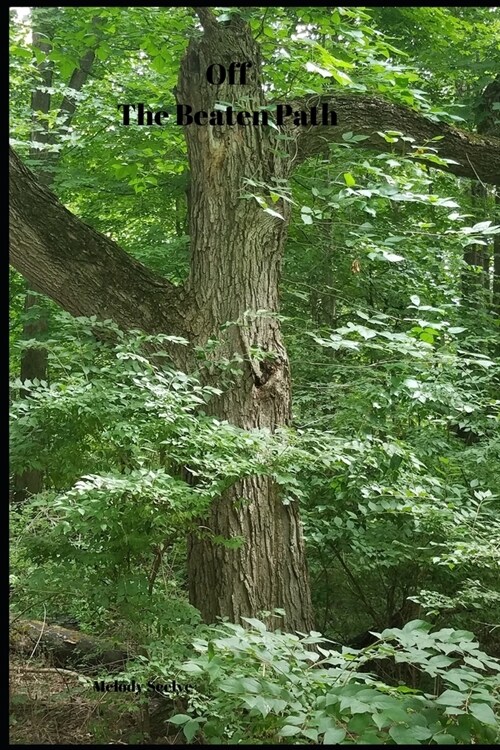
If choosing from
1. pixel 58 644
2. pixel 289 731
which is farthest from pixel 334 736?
pixel 58 644

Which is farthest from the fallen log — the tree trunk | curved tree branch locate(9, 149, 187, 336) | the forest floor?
curved tree branch locate(9, 149, 187, 336)

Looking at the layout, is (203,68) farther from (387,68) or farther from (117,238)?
(117,238)

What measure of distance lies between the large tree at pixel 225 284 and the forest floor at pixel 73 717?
774 mm

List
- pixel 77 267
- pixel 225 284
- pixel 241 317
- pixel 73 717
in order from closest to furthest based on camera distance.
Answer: pixel 73 717
pixel 77 267
pixel 241 317
pixel 225 284

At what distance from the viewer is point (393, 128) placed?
550cm

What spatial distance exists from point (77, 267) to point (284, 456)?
6.07ft

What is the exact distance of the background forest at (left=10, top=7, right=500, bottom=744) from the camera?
2514 mm

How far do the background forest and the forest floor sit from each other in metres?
0.02

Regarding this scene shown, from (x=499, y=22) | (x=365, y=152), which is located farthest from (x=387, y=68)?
(x=499, y=22)

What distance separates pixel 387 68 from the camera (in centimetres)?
465

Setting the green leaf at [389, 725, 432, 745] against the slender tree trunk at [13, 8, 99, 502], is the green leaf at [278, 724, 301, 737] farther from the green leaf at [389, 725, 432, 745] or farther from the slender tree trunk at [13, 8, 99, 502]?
the slender tree trunk at [13, 8, 99, 502]

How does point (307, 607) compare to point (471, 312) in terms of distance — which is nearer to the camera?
point (307, 607)

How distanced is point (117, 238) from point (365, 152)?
14.0ft

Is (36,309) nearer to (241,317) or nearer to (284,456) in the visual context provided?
(241,317)
